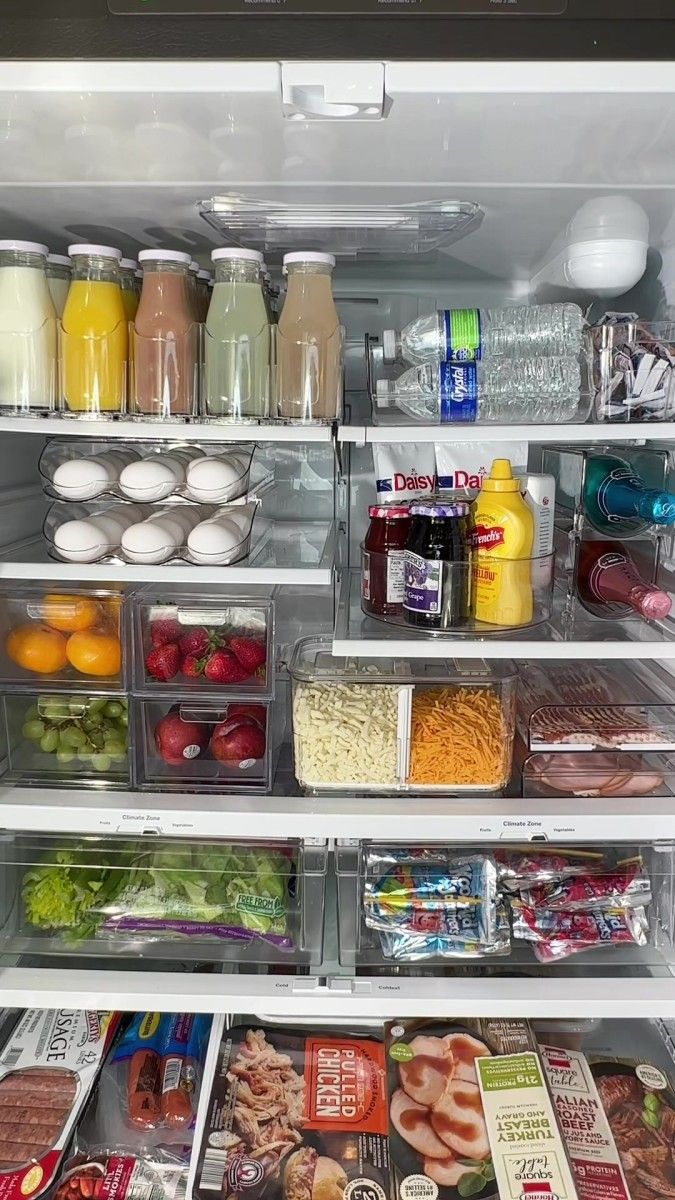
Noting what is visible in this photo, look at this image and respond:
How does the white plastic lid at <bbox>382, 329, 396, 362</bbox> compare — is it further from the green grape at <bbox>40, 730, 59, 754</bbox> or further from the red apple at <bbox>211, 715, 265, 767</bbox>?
the green grape at <bbox>40, 730, 59, 754</bbox>

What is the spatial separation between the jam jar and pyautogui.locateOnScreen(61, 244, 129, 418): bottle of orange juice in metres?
0.39

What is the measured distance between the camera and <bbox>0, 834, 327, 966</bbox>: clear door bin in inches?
50.3

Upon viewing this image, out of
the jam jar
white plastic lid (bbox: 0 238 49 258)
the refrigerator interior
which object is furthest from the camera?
the jam jar

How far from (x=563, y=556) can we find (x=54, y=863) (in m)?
0.89

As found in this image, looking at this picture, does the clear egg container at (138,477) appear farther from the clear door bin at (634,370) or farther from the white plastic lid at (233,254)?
the clear door bin at (634,370)

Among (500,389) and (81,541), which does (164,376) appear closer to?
(81,541)

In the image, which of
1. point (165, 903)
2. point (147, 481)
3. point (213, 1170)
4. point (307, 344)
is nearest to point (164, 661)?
point (147, 481)

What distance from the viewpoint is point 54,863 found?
1.28m

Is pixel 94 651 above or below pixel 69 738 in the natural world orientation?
above

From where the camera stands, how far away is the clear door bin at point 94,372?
1128 mm

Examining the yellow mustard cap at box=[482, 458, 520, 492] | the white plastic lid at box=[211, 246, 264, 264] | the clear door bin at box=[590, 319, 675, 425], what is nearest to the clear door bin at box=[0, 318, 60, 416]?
the white plastic lid at box=[211, 246, 264, 264]

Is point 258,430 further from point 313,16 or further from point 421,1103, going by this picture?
point 421,1103

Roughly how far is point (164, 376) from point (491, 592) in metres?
0.52

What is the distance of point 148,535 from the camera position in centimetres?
115
